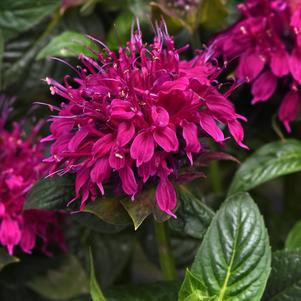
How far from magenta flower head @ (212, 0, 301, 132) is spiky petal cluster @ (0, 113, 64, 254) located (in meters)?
0.26

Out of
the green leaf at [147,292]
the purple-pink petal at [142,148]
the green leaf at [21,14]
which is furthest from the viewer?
the green leaf at [21,14]

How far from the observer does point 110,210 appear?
2.26 ft

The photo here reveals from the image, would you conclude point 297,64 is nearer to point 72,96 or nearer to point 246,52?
point 246,52

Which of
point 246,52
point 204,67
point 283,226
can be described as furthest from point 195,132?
point 283,226

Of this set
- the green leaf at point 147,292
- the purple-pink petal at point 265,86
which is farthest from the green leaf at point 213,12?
the green leaf at point 147,292

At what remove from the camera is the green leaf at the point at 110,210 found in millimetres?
683

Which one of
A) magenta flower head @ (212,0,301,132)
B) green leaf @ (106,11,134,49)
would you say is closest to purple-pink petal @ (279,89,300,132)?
magenta flower head @ (212,0,301,132)

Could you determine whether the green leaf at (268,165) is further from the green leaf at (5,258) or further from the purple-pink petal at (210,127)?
the green leaf at (5,258)

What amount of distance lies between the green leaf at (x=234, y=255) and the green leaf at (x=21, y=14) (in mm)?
408

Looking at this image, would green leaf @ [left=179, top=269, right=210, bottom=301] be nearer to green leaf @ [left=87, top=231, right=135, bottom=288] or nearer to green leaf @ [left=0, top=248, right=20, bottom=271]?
green leaf @ [left=0, top=248, right=20, bottom=271]

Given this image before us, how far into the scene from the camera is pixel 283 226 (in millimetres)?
1047

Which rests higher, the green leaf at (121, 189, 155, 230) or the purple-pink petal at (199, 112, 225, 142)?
the purple-pink petal at (199, 112, 225, 142)

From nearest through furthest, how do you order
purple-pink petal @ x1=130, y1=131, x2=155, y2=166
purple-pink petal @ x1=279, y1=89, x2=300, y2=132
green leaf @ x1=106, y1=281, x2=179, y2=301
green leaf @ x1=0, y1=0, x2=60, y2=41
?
purple-pink petal @ x1=130, y1=131, x2=155, y2=166 → green leaf @ x1=106, y1=281, x2=179, y2=301 → purple-pink petal @ x1=279, y1=89, x2=300, y2=132 → green leaf @ x1=0, y1=0, x2=60, y2=41

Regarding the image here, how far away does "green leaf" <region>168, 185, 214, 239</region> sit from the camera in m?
0.73
